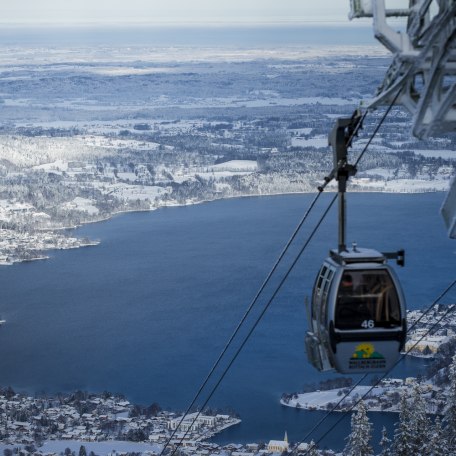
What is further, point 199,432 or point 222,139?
point 222,139

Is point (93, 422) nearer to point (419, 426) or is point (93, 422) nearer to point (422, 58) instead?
point (419, 426)

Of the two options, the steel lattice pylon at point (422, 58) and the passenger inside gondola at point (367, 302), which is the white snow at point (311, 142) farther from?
the steel lattice pylon at point (422, 58)

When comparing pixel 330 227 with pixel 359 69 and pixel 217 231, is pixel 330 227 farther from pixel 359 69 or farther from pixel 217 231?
pixel 359 69

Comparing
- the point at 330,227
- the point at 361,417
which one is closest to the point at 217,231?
the point at 330,227

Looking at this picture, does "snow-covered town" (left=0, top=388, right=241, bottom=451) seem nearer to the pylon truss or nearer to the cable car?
the cable car

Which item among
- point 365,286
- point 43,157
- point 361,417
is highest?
point 365,286

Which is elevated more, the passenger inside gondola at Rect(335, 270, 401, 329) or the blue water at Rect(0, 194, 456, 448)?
the passenger inside gondola at Rect(335, 270, 401, 329)

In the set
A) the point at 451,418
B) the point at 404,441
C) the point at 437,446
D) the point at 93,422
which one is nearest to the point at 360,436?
the point at 404,441

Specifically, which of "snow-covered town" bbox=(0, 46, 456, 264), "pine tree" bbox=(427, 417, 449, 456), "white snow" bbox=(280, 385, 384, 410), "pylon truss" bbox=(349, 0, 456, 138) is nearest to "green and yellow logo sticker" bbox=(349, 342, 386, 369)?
"pylon truss" bbox=(349, 0, 456, 138)
